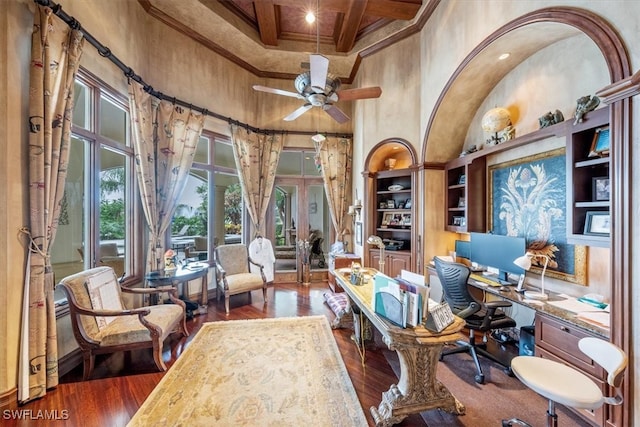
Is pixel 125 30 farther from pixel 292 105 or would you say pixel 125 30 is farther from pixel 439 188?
pixel 439 188

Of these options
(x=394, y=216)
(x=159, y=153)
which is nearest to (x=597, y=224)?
(x=394, y=216)

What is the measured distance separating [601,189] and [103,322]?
4.82 meters

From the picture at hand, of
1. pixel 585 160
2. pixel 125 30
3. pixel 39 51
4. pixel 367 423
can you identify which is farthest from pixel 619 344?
pixel 125 30

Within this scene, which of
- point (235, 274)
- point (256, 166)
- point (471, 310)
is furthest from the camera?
point (256, 166)

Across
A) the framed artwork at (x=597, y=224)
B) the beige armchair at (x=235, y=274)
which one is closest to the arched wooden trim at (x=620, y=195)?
the framed artwork at (x=597, y=224)

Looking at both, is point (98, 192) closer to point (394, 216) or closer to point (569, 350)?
point (394, 216)

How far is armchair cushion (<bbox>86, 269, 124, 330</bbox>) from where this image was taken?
2.61 meters

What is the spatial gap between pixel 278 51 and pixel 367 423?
19.1ft

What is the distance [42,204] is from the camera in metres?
2.18

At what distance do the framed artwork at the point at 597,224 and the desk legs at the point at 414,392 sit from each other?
1625 millimetres

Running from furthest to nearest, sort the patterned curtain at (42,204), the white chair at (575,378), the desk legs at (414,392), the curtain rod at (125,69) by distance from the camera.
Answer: the curtain rod at (125,69) < the patterned curtain at (42,204) < the desk legs at (414,392) < the white chair at (575,378)

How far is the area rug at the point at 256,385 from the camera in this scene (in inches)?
78.2

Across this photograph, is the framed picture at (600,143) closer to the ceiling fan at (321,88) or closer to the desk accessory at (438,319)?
the desk accessory at (438,319)

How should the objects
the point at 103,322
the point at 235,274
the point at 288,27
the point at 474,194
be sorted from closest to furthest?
1. the point at 103,322
2. the point at 474,194
3. the point at 235,274
4. the point at 288,27
